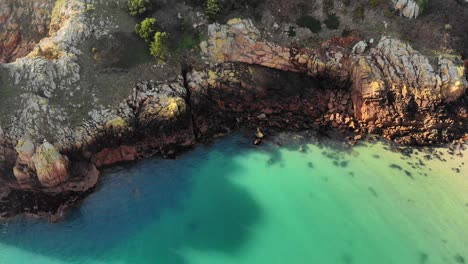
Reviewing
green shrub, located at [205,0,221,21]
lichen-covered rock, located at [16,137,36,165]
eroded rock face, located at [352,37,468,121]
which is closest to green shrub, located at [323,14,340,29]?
eroded rock face, located at [352,37,468,121]

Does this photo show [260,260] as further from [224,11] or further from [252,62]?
[224,11]

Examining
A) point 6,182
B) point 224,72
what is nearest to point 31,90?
point 6,182

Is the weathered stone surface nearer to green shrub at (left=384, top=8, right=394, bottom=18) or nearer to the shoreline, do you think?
green shrub at (left=384, top=8, right=394, bottom=18)


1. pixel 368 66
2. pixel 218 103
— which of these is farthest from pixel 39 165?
pixel 368 66

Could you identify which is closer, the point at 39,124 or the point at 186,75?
the point at 39,124

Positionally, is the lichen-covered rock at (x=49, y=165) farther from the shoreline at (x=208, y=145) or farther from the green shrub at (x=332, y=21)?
the green shrub at (x=332, y=21)

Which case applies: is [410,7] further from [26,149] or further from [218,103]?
[26,149]

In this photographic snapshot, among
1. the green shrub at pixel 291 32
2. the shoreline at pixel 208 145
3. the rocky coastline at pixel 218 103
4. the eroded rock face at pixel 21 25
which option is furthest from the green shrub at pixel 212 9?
the eroded rock face at pixel 21 25
